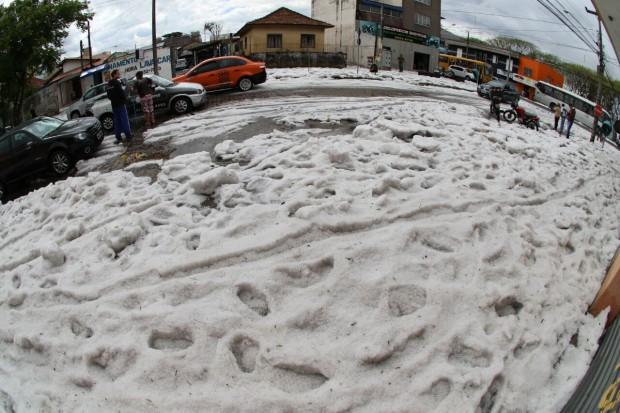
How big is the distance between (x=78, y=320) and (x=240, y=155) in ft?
13.7

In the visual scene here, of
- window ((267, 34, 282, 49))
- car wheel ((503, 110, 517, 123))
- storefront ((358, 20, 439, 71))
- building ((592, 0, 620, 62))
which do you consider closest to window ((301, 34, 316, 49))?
window ((267, 34, 282, 49))

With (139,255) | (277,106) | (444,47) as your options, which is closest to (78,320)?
(139,255)

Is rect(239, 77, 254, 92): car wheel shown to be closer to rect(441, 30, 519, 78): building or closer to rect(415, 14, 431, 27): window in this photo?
rect(441, 30, 519, 78): building

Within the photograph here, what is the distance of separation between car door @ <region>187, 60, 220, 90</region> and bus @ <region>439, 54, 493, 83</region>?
2479 cm

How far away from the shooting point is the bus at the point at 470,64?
36.6 meters

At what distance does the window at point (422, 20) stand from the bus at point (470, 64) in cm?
368

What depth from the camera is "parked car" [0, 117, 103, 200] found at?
972 centimetres

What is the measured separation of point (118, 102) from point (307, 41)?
29.9 m

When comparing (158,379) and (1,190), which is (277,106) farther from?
(158,379)

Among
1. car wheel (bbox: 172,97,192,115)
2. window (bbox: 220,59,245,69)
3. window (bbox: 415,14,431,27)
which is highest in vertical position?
window (bbox: 415,14,431,27)

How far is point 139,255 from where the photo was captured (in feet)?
16.1

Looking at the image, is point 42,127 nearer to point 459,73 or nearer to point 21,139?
point 21,139

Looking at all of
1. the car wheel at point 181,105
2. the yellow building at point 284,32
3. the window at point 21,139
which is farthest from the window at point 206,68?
the yellow building at point 284,32

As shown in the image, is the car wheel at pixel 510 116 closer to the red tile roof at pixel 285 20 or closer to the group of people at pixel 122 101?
the group of people at pixel 122 101
